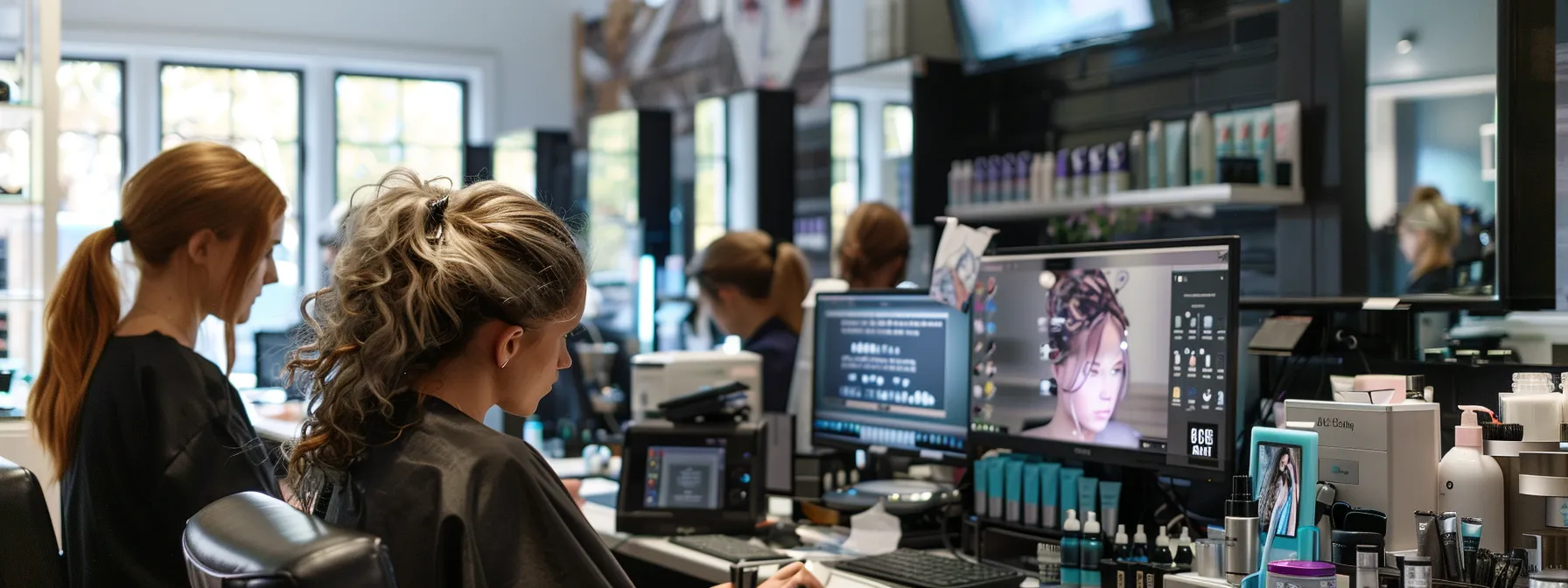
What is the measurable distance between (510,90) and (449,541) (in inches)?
301

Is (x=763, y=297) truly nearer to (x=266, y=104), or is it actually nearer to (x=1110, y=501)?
(x=1110, y=501)

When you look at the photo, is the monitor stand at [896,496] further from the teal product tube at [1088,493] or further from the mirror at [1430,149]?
the mirror at [1430,149]

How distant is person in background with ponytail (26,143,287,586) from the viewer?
200 cm

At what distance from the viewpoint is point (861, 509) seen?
274 centimetres

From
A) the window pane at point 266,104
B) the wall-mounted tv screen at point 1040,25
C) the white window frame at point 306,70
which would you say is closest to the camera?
the wall-mounted tv screen at point 1040,25

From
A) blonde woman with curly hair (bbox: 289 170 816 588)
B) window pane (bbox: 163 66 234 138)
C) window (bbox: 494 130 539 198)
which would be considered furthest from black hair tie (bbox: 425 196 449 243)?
window pane (bbox: 163 66 234 138)

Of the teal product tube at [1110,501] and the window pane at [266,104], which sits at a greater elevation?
the window pane at [266,104]

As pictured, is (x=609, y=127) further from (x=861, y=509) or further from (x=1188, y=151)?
(x=861, y=509)

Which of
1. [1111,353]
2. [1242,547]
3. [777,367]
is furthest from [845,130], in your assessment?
[1242,547]

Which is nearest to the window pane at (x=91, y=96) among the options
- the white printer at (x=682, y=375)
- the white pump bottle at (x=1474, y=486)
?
the white printer at (x=682, y=375)

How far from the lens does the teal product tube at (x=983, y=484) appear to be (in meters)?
2.49

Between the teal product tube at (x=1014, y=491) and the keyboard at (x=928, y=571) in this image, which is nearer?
the keyboard at (x=928, y=571)

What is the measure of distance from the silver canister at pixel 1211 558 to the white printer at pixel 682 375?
1499 millimetres

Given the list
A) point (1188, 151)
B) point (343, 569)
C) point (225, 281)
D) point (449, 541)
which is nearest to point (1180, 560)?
Answer: point (449, 541)
